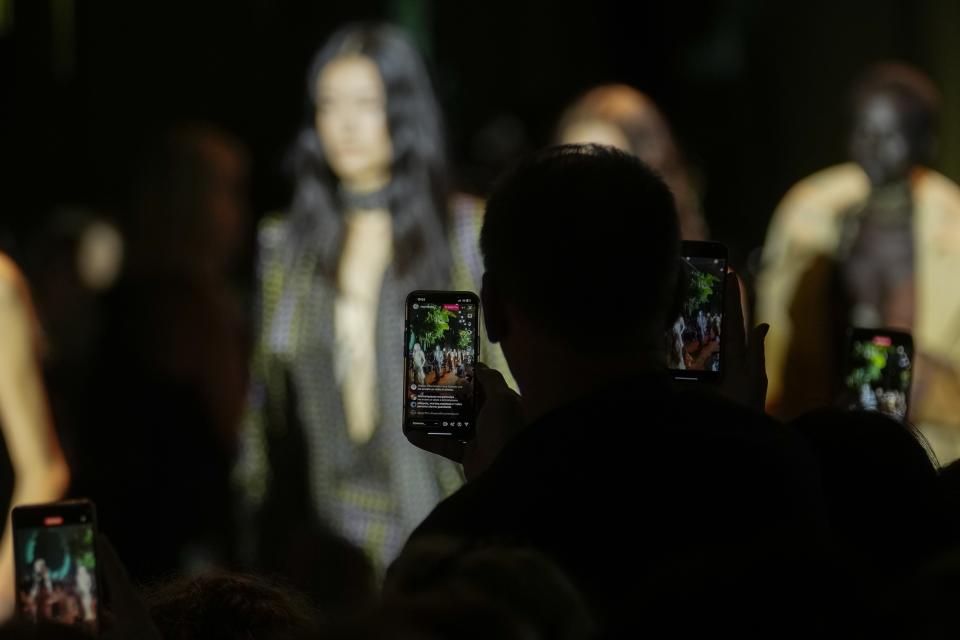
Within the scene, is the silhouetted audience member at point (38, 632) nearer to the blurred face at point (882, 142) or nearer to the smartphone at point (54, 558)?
the smartphone at point (54, 558)

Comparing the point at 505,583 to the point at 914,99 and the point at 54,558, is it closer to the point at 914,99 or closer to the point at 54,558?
the point at 54,558

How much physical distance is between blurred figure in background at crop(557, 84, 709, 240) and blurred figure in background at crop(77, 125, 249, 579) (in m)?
1.14

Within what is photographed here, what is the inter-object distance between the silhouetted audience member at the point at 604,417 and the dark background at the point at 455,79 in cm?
334

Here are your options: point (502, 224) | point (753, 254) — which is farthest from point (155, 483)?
point (502, 224)

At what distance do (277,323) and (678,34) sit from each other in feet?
6.13

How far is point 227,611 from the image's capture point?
4.92 feet

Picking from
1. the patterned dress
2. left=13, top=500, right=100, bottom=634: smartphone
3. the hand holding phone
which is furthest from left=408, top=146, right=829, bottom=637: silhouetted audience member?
the patterned dress

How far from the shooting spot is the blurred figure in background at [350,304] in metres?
4.33

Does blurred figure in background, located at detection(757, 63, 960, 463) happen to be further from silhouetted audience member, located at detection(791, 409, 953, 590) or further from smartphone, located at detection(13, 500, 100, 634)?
smartphone, located at detection(13, 500, 100, 634)

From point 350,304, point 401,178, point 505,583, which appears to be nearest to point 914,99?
point 401,178

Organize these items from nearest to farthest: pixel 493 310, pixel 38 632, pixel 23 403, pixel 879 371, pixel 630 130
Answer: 1. pixel 38 632
2. pixel 493 310
3. pixel 879 371
4. pixel 23 403
5. pixel 630 130

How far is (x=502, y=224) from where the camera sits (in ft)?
5.04

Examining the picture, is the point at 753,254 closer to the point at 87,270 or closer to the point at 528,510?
the point at 87,270

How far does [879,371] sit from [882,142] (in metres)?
2.32
